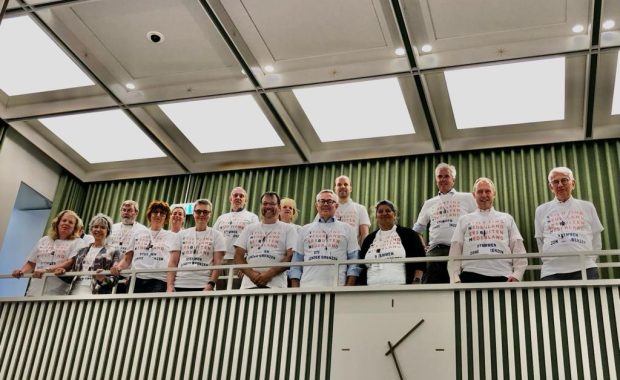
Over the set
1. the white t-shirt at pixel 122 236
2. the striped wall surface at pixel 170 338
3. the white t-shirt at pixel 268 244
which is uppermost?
the white t-shirt at pixel 122 236

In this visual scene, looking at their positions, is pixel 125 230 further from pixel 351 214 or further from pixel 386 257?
pixel 386 257

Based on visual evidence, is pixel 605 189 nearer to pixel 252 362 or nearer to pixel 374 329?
pixel 374 329

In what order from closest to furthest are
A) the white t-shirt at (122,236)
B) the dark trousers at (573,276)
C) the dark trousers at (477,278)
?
the dark trousers at (573,276) → the dark trousers at (477,278) → the white t-shirt at (122,236)

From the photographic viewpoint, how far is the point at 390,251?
6184mm

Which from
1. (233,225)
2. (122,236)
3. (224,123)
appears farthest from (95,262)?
(224,123)

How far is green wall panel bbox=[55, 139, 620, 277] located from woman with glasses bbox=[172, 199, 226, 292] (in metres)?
3.00

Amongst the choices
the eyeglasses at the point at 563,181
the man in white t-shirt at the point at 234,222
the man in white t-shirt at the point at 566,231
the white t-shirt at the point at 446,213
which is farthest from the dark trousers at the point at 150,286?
the eyeglasses at the point at 563,181

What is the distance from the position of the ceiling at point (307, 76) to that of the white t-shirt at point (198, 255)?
7.25ft

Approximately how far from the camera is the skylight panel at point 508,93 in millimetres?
7771

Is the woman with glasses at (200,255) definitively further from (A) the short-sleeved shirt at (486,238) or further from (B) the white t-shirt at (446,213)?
(A) the short-sleeved shirt at (486,238)

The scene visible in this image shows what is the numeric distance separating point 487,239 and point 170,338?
313 cm

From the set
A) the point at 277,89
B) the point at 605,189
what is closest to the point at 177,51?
the point at 277,89

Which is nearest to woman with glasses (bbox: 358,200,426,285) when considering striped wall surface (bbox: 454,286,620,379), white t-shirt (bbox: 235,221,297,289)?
striped wall surface (bbox: 454,286,620,379)

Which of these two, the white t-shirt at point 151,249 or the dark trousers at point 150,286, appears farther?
the white t-shirt at point 151,249
